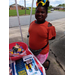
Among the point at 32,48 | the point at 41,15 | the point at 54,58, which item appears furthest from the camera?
the point at 54,58

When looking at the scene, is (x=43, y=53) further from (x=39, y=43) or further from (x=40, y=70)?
(x=40, y=70)

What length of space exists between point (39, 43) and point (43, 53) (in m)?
0.24

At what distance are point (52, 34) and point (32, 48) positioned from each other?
477 mm

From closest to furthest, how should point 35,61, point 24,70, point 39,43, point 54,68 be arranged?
point 24,70 → point 35,61 → point 39,43 → point 54,68

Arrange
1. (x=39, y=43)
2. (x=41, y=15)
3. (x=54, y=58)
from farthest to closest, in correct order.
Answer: (x=54, y=58) < (x=39, y=43) < (x=41, y=15)

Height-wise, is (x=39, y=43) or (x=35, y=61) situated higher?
(x=39, y=43)

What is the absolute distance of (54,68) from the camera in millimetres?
1844

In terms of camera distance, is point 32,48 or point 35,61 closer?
point 35,61
